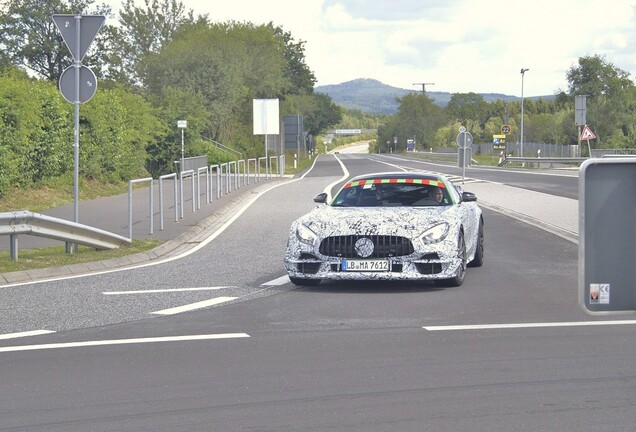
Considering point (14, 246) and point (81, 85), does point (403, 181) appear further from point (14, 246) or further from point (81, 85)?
point (14, 246)

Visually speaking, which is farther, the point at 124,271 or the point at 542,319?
the point at 124,271

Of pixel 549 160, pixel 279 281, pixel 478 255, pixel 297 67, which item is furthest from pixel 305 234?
pixel 297 67

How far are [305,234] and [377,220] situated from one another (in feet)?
2.80

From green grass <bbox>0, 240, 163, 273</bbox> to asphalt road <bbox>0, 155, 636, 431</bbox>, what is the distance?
113 cm

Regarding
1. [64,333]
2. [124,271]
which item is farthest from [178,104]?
[64,333]

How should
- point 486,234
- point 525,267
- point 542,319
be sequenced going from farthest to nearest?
point 486,234, point 525,267, point 542,319

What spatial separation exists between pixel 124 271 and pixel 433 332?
6528 millimetres

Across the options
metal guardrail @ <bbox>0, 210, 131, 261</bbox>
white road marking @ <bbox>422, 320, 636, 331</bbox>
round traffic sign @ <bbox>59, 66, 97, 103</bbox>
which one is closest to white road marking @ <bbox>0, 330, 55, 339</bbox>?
white road marking @ <bbox>422, 320, 636, 331</bbox>

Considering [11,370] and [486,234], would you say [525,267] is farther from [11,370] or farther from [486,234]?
[11,370]

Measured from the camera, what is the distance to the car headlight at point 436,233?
12.3m

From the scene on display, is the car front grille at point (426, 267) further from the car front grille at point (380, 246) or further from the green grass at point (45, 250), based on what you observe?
the green grass at point (45, 250)

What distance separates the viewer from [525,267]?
1470 centimetres

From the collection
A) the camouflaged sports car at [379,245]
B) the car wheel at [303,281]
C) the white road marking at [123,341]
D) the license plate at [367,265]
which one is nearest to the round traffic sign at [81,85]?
the camouflaged sports car at [379,245]

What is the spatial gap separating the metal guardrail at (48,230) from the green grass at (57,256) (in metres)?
0.18
